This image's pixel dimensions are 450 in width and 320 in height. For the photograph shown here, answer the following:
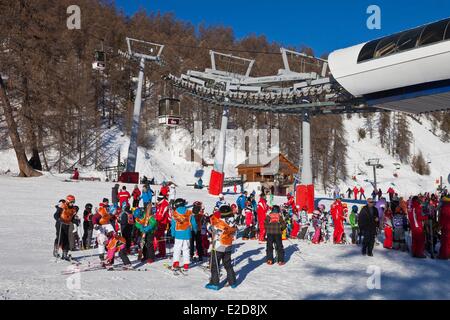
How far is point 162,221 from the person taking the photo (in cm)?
1034

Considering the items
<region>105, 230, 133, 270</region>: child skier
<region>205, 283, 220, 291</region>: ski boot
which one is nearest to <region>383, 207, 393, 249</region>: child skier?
<region>205, 283, 220, 291</region>: ski boot

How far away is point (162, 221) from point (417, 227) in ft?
21.7

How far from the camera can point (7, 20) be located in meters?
30.9

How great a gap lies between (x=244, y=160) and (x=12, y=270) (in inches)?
1899

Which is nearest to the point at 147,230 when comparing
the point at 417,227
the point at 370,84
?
the point at 417,227

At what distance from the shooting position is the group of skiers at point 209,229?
8383 mm

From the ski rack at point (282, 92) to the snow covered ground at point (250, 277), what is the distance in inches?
501

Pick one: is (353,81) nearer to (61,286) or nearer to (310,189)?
(310,189)

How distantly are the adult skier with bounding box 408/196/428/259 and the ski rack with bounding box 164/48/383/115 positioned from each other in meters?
12.7

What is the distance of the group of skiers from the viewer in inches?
330

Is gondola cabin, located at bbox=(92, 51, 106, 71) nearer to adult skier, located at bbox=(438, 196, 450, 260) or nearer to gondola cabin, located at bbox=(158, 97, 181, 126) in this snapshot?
gondola cabin, located at bbox=(158, 97, 181, 126)

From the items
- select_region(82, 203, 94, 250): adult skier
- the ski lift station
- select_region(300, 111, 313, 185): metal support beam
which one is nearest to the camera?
select_region(82, 203, 94, 250): adult skier
